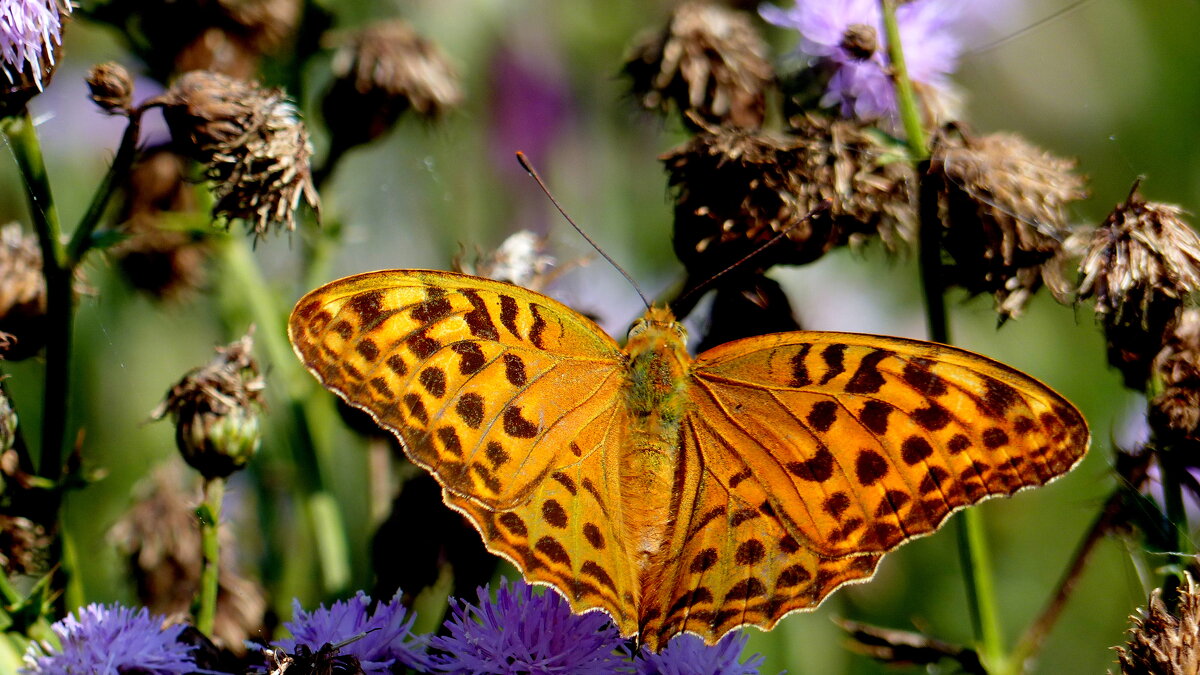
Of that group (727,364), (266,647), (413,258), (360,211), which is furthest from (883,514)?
(360,211)

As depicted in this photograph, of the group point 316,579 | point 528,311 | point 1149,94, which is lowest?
point 316,579

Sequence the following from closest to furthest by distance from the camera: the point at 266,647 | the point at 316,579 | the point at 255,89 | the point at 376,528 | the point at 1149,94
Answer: the point at 266,647 → the point at 255,89 → the point at 376,528 → the point at 316,579 → the point at 1149,94

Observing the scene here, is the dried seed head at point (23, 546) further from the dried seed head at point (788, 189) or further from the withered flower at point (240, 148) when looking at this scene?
the dried seed head at point (788, 189)

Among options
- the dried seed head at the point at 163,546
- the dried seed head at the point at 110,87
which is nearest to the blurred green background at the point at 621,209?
the dried seed head at the point at 163,546

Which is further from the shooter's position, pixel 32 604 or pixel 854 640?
pixel 854 640

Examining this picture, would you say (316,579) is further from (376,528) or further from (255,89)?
(255,89)

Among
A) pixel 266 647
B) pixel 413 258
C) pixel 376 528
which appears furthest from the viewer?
pixel 413 258

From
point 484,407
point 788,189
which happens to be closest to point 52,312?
point 484,407

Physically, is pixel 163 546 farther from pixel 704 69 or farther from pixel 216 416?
pixel 704 69
